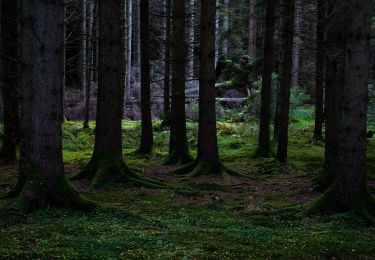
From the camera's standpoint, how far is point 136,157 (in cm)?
1705

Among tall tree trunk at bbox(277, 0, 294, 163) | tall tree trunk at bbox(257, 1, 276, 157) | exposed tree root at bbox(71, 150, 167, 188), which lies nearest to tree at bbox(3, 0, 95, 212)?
exposed tree root at bbox(71, 150, 167, 188)

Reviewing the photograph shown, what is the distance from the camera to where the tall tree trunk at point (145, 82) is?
16.3 meters

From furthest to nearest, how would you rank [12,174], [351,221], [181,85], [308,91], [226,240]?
[308,91]
[181,85]
[12,174]
[351,221]
[226,240]

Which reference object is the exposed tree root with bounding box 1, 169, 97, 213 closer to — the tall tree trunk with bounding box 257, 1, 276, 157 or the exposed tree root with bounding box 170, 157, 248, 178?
the exposed tree root with bounding box 170, 157, 248, 178

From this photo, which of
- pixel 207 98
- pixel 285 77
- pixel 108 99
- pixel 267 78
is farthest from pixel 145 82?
pixel 108 99

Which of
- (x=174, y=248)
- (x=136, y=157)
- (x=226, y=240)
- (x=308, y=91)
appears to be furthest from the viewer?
(x=308, y=91)

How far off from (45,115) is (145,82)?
943cm

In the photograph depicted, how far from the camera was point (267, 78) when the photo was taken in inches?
633

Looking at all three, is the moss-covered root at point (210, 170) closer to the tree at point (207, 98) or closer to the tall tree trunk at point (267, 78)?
the tree at point (207, 98)

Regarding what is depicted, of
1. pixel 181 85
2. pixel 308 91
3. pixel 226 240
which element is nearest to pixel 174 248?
pixel 226 240

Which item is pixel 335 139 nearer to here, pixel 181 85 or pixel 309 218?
pixel 309 218

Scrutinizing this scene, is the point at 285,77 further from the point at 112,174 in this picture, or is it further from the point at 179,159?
the point at 112,174

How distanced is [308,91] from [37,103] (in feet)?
136

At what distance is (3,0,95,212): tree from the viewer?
7427mm
